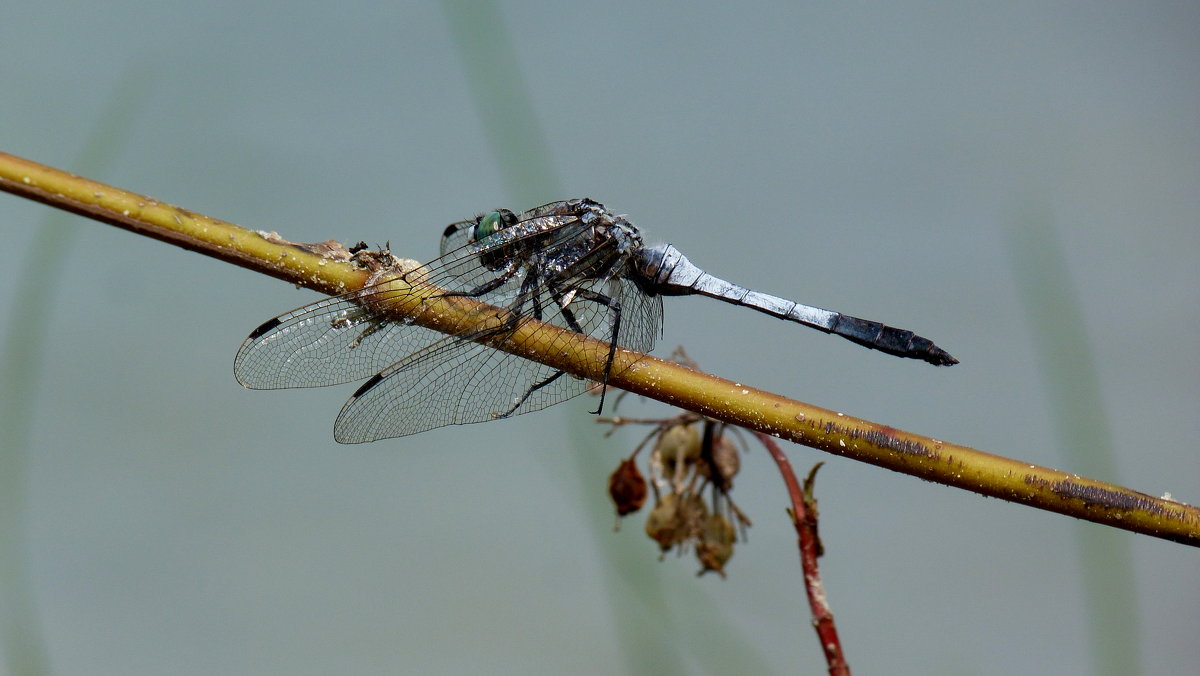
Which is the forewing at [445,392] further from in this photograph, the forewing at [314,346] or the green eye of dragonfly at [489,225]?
the green eye of dragonfly at [489,225]

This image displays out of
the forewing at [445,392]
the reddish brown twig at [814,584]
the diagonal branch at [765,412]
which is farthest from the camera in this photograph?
the forewing at [445,392]

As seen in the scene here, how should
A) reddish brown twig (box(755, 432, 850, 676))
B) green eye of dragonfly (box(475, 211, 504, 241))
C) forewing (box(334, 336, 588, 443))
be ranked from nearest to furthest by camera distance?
reddish brown twig (box(755, 432, 850, 676))
forewing (box(334, 336, 588, 443))
green eye of dragonfly (box(475, 211, 504, 241))

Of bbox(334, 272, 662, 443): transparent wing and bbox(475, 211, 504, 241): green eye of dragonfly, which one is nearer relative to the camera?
bbox(334, 272, 662, 443): transparent wing

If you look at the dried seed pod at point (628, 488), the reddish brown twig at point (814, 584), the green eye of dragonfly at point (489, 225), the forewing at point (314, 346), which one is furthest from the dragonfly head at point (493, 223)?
the reddish brown twig at point (814, 584)

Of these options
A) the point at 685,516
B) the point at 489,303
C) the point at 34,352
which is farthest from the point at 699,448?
the point at 34,352

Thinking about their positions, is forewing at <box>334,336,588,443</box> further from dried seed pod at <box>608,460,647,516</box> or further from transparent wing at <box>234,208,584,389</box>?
dried seed pod at <box>608,460,647,516</box>

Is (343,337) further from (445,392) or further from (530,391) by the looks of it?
(530,391)

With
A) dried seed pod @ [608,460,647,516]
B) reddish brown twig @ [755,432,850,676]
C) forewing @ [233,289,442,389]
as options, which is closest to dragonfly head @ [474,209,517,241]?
forewing @ [233,289,442,389]
